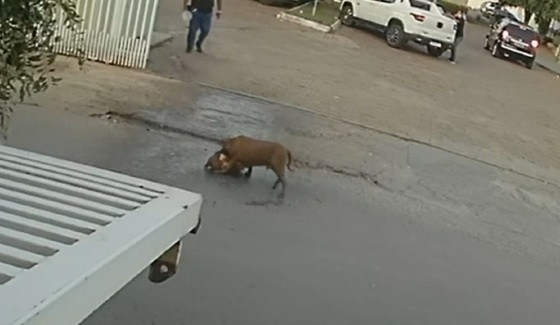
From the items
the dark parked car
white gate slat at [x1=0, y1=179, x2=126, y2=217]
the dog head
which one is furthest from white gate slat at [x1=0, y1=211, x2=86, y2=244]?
the dark parked car

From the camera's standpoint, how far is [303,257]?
8.20 metres

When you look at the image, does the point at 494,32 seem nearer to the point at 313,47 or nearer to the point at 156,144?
the point at 313,47

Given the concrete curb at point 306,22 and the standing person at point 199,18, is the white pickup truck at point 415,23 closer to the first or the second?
the concrete curb at point 306,22

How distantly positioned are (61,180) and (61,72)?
10.8 metres

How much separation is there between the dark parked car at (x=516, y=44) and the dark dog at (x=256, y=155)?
26562 millimetres

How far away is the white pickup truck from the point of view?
28984 millimetres

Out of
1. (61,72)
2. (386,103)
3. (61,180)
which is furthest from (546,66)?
(61,180)

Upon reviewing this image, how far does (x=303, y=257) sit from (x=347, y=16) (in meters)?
25.6

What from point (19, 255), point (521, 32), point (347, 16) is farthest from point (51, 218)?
point (521, 32)

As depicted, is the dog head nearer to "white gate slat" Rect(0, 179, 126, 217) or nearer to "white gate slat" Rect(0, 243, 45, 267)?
"white gate slat" Rect(0, 179, 126, 217)

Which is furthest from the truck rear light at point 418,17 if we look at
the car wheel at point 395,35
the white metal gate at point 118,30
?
the white metal gate at point 118,30

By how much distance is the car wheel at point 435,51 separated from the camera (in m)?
29.8

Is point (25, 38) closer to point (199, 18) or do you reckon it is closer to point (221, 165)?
point (221, 165)

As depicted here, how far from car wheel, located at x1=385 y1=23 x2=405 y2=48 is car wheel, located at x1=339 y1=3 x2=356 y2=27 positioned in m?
3.16
